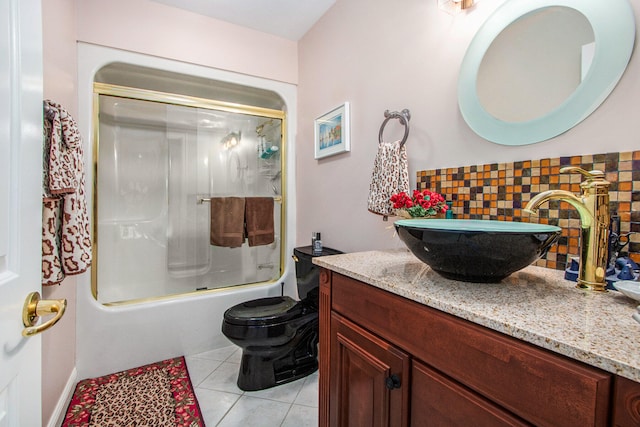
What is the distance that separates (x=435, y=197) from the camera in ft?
3.60

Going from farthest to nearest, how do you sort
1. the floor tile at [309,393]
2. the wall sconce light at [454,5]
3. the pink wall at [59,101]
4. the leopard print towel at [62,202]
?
the floor tile at [309,393], the pink wall at [59,101], the wall sconce light at [454,5], the leopard print towel at [62,202]

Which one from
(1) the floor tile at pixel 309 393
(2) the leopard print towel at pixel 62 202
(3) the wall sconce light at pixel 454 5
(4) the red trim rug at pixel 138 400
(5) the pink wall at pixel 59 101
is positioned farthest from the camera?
(1) the floor tile at pixel 309 393

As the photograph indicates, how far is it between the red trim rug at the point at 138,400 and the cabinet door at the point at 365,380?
873 mm

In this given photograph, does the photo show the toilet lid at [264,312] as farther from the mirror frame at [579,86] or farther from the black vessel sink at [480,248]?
the mirror frame at [579,86]

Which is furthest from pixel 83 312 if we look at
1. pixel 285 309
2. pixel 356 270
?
pixel 356 270

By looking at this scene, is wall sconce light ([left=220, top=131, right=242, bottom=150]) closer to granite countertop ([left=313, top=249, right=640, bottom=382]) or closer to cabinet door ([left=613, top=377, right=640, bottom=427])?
granite countertop ([left=313, top=249, right=640, bottom=382])

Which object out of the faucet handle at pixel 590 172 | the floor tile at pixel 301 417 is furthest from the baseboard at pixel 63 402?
the faucet handle at pixel 590 172

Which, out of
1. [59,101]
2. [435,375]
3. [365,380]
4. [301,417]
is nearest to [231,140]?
[59,101]

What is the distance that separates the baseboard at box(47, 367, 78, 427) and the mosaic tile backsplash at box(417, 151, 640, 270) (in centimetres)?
202

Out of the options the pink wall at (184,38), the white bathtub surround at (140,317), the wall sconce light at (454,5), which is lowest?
the white bathtub surround at (140,317)

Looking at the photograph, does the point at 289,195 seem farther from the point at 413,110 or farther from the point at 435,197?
the point at 435,197

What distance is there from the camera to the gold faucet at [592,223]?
0.70 metres

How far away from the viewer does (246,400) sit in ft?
5.25

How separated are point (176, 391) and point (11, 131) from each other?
1627mm
